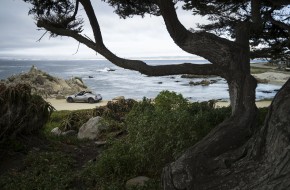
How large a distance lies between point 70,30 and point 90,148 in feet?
11.9

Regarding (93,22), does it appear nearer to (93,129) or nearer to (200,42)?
(200,42)

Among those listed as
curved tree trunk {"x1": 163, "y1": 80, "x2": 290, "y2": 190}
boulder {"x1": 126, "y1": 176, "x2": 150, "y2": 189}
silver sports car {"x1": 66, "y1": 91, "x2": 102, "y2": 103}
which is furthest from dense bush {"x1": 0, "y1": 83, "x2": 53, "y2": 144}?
silver sports car {"x1": 66, "y1": 91, "x2": 102, "y2": 103}

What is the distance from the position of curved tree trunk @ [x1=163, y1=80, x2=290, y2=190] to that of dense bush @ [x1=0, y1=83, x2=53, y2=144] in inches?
186

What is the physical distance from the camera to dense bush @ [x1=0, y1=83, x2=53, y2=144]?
24.8ft

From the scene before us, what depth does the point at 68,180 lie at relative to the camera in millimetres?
6012

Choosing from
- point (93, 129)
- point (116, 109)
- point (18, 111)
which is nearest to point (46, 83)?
point (116, 109)

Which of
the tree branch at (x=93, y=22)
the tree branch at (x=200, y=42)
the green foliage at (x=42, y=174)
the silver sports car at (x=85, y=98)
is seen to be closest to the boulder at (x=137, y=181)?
the green foliage at (x=42, y=174)

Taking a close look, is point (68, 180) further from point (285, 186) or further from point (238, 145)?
point (285, 186)

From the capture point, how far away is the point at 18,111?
25.6 ft

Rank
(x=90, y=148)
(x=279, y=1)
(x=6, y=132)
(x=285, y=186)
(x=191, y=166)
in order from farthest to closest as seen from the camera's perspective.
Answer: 1. (x=90, y=148)
2. (x=6, y=132)
3. (x=279, y=1)
4. (x=191, y=166)
5. (x=285, y=186)

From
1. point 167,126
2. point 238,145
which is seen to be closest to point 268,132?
point 238,145

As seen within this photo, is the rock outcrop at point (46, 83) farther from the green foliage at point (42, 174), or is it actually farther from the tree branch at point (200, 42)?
the tree branch at point (200, 42)

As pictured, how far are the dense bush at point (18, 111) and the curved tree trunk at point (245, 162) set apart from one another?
15.5 ft

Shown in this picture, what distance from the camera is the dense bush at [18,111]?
755 centimetres
